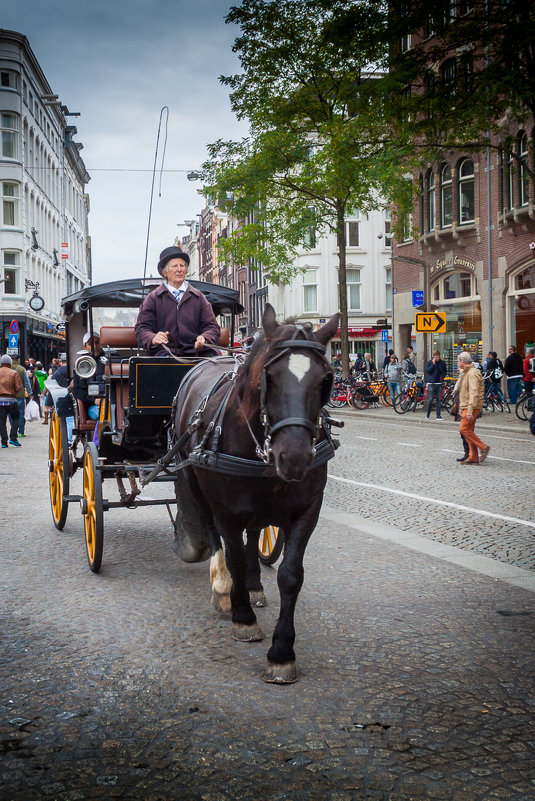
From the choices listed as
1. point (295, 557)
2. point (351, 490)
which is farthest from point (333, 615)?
point (351, 490)

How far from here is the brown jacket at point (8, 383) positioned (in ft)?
63.5

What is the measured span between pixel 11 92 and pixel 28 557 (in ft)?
142

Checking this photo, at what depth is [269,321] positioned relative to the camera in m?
4.05

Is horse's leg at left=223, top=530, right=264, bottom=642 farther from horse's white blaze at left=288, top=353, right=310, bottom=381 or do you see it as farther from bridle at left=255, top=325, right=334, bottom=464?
horse's white blaze at left=288, top=353, right=310, bottom=381

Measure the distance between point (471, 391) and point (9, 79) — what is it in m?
38.8

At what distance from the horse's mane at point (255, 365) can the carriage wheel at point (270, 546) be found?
212cm

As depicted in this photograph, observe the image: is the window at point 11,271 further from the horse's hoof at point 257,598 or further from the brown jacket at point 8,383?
the horse's hoof at point 257,598

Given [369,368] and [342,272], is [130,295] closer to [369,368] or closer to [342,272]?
[342,272]

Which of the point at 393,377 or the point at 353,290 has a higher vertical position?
the point at 353,290

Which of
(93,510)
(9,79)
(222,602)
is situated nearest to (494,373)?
(93,510)

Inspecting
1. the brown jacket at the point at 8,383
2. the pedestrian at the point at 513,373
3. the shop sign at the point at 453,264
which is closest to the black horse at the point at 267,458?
the brown jacket at the point at 8,383

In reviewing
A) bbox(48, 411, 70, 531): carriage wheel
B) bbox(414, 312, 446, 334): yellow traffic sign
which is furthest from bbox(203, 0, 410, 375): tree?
bbox(48, 411, 70, 531): carriage wheel

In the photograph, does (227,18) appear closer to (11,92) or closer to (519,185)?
(519,185)

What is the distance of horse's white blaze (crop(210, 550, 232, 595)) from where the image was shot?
529 centimetres
